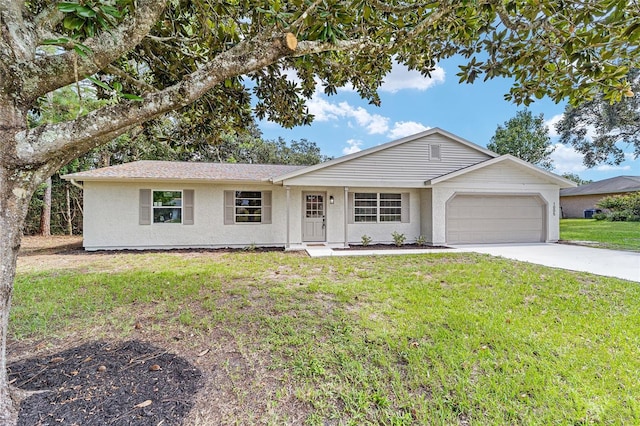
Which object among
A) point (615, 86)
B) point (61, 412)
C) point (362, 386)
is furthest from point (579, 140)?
point (61, 412)

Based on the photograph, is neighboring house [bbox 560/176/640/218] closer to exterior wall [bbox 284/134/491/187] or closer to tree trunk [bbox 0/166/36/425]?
exterior wall [bbox 284/134/491/187]

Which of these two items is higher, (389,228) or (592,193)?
(592,193)

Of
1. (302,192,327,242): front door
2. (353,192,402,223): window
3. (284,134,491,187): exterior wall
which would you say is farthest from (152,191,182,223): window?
(353,192,402,223): window

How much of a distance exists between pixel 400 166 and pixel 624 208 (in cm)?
2104

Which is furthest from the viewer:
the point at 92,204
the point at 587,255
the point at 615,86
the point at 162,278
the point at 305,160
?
the point at 305,160

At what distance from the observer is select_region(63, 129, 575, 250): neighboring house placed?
412 inches

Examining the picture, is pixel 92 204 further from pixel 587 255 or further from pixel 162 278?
pixel 587 255

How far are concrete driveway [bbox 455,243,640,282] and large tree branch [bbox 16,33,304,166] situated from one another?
26.8ft

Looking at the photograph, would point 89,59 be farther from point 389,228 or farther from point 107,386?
point 389,228

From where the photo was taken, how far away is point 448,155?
39.4 ft

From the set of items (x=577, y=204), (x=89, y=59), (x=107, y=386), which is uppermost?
(x=89, y=59)

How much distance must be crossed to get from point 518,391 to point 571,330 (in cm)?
180

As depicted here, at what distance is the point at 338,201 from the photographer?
38.4ft

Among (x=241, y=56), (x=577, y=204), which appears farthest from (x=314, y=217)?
(x=577, y=204)
